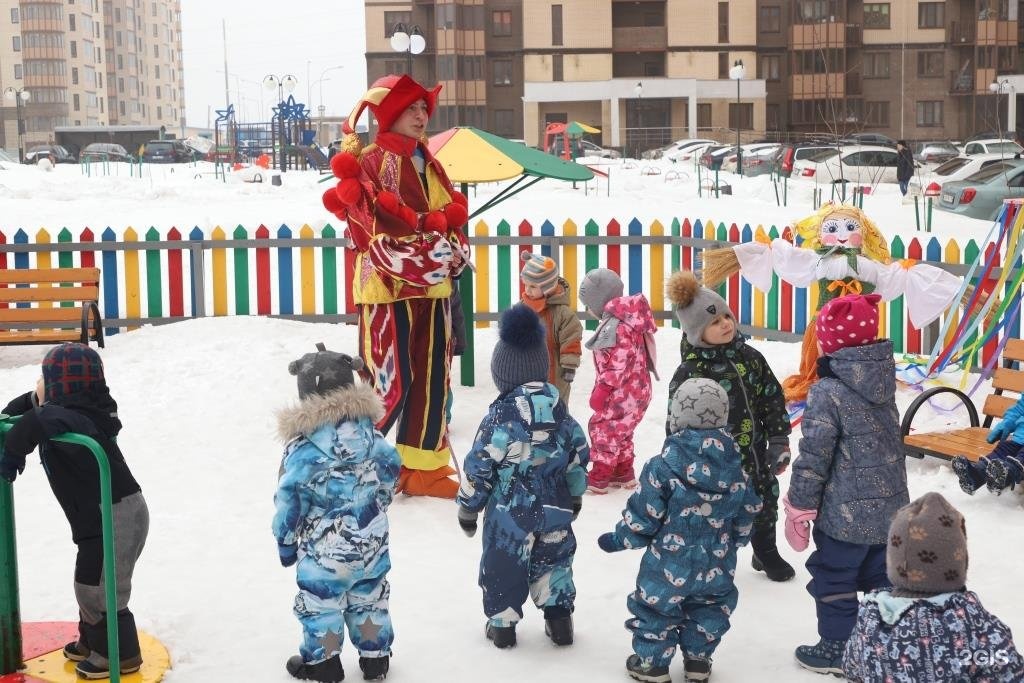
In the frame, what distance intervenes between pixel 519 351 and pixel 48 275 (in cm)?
728

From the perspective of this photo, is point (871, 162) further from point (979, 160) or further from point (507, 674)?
point (507, 674)

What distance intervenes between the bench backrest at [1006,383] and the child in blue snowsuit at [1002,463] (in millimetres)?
781

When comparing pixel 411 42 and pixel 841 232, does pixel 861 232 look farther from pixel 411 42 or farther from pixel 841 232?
pixel 411 42

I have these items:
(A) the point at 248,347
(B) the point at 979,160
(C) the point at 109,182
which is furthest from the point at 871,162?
(A) the point at 248,347

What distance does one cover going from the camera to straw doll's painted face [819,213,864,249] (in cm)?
800

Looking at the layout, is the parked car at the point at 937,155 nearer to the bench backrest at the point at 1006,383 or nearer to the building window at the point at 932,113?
the building window at the point at 932,113

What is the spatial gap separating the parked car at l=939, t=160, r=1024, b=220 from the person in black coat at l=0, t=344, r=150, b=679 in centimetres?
2011

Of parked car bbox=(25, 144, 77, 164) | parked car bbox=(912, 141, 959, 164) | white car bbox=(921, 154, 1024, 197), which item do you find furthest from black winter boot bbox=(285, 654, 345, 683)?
parked car bbox=(25, 144, 77, 164)

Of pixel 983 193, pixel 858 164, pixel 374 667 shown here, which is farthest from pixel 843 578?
pixel 858 164

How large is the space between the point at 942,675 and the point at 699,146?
143 ft

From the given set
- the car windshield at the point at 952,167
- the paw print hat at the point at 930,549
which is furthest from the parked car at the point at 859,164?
the paw print hat at the point at 930,549

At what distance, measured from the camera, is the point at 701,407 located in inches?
172

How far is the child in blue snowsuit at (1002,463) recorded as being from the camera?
21.1ft

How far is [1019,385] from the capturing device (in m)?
7.35
